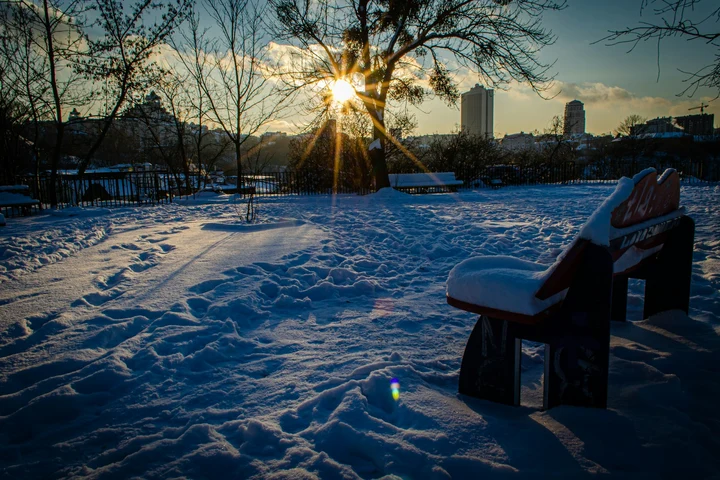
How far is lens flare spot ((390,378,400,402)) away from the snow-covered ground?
3cm

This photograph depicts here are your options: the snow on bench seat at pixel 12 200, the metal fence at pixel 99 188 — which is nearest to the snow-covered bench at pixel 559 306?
the snow on bench seat at pixel 12 200

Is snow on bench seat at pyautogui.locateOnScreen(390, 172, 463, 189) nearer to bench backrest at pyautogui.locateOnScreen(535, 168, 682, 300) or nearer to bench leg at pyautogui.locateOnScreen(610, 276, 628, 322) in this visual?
bench leg at pyautogui.locateOnScreen(610, 276, 628, 322)

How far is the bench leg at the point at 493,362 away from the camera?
1599mm

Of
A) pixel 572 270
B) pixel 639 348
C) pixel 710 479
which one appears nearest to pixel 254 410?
pixel 572 270

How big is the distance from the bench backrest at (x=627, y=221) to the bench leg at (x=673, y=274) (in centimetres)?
10

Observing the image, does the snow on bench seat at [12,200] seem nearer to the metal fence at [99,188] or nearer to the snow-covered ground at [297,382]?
the metal fence at [99,188]

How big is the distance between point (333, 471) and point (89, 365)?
1630 mm

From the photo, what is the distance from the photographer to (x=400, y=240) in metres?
5.56

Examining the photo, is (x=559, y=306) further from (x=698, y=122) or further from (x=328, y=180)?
(x=698, y=122)

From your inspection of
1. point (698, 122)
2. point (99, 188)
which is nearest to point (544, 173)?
point (99, 188)

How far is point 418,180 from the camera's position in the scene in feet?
50.6

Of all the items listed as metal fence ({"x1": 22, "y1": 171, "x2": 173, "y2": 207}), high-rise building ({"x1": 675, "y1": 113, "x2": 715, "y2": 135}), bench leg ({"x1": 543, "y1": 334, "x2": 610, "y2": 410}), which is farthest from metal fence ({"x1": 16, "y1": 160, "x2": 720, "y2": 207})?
high-rise building ({"x1": 675, "y1": 113, "x2": 715, "y2": 135})

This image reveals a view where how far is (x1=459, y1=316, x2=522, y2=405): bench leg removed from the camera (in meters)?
1.60

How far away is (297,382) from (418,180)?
14.2 m
